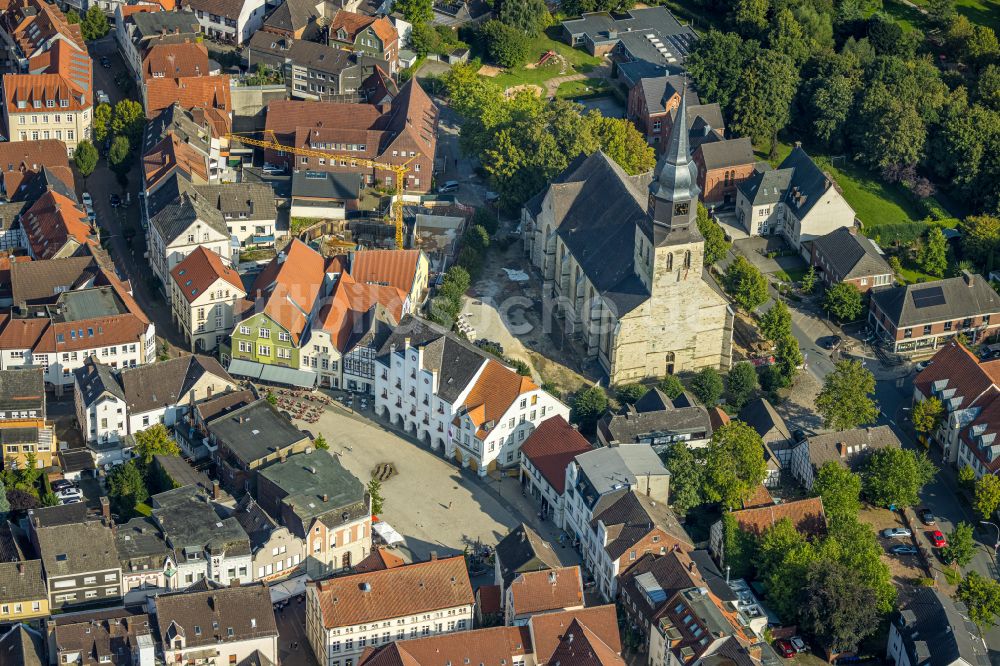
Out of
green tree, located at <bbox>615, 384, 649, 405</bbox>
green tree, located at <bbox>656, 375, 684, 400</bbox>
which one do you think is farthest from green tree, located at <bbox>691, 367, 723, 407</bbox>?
green tree, located at <bbox>615, 384, 649, 405</bbox>

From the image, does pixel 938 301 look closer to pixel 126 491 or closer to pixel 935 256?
pixel 935 256

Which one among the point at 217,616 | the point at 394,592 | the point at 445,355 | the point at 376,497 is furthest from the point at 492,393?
the point at 217,616

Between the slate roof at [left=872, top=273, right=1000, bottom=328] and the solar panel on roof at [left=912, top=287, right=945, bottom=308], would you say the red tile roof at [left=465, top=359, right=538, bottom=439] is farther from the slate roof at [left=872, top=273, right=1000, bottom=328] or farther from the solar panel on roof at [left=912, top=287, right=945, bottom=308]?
the solar panel on roof at [left=912, top=287, right=945, bottom=308]

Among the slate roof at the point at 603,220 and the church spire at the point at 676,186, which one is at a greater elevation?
the church spire at the point at 676,186

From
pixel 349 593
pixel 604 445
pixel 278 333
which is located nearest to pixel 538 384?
pixel 604 445

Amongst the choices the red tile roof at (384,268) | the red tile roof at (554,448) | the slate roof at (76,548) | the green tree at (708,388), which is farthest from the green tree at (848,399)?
the slate roof at (76,548)

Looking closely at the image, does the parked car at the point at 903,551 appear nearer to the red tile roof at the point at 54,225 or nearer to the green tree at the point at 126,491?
the green tree at the point at 126,491

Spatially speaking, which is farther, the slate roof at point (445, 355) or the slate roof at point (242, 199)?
the slate roof at point (242, 199)
